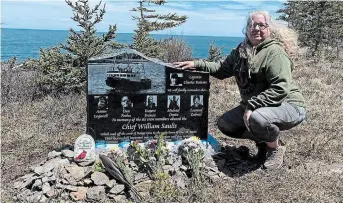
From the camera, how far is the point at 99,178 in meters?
4.49

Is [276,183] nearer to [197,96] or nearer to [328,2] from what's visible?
[197,96]

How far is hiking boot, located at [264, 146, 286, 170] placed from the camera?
4.99 metres

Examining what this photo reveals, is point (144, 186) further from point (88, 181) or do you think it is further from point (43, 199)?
point (43, 199)

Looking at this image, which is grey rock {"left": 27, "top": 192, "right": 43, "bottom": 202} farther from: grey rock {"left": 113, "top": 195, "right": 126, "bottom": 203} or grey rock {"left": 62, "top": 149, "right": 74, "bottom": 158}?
grey rock {"left": 113, "top": 195, "right": 126, "bottom": 203}

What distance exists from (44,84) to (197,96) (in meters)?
4.95

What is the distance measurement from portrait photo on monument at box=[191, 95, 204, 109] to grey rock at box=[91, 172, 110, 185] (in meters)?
1.45

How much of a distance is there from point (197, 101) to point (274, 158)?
114cm

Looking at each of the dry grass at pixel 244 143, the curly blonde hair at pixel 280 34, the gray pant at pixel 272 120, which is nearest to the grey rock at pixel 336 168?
the dry grass at pixel 244 143

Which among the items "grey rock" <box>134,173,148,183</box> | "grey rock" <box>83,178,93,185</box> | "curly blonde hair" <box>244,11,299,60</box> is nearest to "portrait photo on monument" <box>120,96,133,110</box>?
"grey rock" <box>134,173,148,183</box>

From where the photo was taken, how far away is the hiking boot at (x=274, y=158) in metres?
4.99

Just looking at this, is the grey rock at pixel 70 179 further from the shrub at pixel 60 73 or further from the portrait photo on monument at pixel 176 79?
the shrub at pixel 60 73

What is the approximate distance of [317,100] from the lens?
894 centimetres

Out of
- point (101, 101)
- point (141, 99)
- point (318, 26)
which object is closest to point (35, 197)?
point (101, 101)

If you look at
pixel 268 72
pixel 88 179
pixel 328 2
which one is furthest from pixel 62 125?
pixel 328 2
